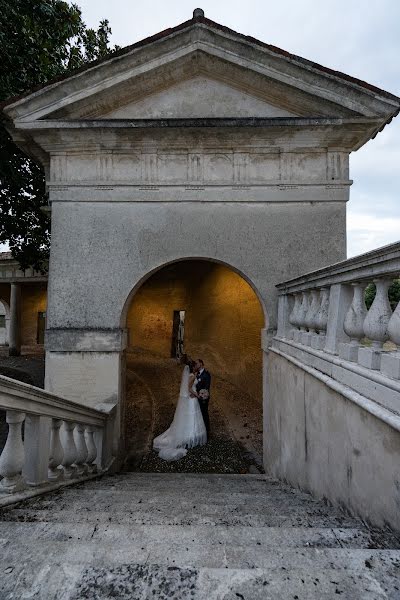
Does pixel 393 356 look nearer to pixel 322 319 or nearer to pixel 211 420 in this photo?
pixel 322 319

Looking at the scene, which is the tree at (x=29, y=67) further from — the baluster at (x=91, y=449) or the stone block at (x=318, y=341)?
the stone block at (x=318, y=341)

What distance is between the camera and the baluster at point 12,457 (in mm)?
2709

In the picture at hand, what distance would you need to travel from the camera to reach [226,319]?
12102mm

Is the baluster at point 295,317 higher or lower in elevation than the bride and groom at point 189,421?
higher

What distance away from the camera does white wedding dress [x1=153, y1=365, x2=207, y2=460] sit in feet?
23.6

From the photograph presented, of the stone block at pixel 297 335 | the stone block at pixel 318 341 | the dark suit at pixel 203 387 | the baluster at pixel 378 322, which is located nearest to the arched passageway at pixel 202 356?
the dark suit at pixel 203 387

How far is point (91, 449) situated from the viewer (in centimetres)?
485

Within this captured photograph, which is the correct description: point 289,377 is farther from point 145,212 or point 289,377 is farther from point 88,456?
point 145,212

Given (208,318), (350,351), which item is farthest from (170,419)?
(350,351)

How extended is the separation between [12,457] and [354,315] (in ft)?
9.52

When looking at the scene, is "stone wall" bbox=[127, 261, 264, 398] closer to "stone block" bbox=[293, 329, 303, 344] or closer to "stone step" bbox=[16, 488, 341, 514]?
"stone block" bbox=[293, 329, 303, 344]

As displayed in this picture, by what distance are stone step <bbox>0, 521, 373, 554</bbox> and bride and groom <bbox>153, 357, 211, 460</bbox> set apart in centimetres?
511

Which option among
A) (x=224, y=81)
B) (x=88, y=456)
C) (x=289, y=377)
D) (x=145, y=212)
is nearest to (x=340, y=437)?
(x=289, y=377)

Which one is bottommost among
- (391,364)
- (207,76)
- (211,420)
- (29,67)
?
(211,420)
